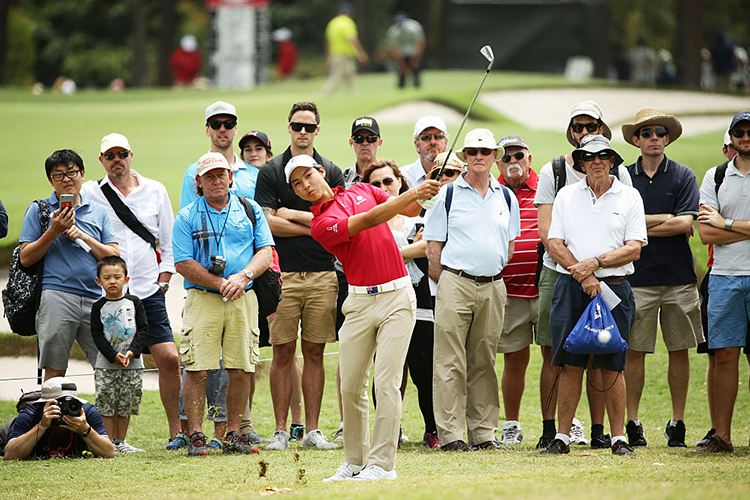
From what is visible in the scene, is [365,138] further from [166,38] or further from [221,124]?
[166,38]

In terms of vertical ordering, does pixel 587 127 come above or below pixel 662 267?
above

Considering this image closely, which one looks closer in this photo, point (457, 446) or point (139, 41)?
point (457, 446)

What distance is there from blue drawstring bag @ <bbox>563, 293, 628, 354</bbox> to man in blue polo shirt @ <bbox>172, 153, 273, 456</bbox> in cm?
230

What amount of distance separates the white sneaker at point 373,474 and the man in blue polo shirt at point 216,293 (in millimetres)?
1556

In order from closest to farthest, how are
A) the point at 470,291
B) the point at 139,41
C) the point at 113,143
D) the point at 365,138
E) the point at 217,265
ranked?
the point at 217,265, the point at 470,291, the point at 113,143, the point at 365,138, the point at 139,41

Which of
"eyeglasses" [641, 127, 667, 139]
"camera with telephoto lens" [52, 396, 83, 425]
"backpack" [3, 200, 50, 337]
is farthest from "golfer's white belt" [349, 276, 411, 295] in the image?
"backpack" [3, 200, 50, 337]

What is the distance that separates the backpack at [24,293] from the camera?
764 cm

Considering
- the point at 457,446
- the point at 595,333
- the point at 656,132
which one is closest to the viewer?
the point at 595,333

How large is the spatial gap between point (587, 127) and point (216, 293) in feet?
10.5

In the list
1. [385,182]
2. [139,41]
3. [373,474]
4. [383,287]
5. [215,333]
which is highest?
[139,41]

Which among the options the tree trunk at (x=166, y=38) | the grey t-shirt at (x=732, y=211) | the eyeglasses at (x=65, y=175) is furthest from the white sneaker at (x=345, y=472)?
the tree trunk at (x=166, y=38)

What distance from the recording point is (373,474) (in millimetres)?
5883

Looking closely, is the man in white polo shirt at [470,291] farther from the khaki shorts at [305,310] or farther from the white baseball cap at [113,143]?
the white baseball cap at [113,143]

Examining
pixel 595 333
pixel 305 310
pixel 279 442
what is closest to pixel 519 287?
pixel 595 333
